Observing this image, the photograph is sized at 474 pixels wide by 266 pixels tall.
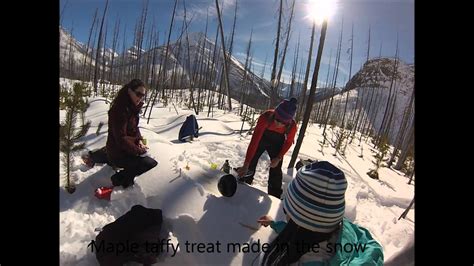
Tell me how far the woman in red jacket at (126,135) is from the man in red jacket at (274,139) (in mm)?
734

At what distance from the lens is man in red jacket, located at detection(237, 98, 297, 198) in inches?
90.6

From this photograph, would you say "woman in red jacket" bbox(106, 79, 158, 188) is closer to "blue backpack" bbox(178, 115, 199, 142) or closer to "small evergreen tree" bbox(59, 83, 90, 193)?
"small evergreen tree" bbox(59, 83, 90, 193)

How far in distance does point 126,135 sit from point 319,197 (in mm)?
1501

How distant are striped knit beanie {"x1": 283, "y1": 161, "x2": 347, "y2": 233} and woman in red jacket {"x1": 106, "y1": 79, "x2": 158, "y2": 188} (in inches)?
47.5

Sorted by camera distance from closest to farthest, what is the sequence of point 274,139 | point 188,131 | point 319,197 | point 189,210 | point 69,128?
point 319,197, point 189,210, point 69,128, point 274,139, point 188,131

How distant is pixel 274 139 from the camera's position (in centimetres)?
247

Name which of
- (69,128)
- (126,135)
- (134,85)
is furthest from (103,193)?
(134,85)

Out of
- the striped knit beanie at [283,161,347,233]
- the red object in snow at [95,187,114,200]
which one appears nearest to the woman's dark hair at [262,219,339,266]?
the striped knit beanie at [283,161,347,233]

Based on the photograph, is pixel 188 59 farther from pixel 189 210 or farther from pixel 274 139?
pixel 189 210
